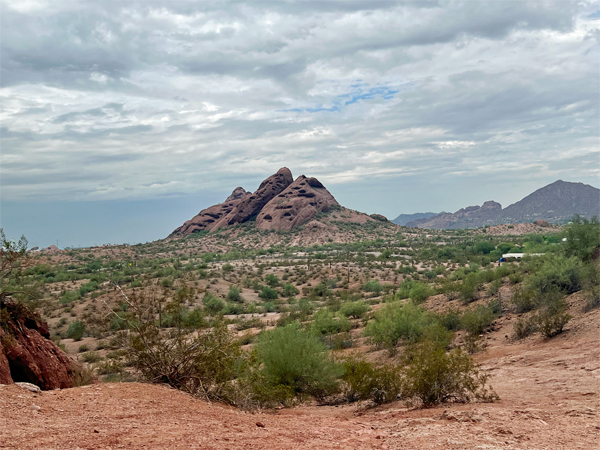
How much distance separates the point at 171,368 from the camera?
1070 centimetres

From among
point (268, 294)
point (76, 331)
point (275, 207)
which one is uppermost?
point (275, 207)

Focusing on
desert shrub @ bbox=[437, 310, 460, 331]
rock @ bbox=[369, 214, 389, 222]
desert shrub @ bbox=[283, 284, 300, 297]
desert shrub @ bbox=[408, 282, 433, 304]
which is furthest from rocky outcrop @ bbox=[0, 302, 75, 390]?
rock @ bbox=[369, 214, 389, 222]

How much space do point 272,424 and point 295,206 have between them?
108m

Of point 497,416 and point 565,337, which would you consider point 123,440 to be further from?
point 565,337

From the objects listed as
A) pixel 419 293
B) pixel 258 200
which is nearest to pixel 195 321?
pixel 419 293

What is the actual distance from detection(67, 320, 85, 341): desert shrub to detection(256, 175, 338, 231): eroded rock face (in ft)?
268

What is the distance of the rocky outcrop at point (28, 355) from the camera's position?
907 cm

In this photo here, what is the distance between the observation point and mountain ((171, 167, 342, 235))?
113 meters

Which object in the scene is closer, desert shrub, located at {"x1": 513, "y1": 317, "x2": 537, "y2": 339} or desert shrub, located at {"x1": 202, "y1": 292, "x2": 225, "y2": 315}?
desert shrub, located at {"x1": 513, "y1": 317, "x2": 537, "y2": 339}

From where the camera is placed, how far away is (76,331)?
1106 inches

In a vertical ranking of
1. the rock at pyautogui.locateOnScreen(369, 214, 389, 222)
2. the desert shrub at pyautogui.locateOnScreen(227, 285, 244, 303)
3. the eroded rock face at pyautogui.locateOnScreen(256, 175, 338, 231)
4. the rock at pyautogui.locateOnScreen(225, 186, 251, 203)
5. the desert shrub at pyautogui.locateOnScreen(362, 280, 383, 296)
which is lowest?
the desert shrub at pyautogui.locateOnScreen(362, 280, 383, 296)

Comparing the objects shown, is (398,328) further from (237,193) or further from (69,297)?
(237,193)

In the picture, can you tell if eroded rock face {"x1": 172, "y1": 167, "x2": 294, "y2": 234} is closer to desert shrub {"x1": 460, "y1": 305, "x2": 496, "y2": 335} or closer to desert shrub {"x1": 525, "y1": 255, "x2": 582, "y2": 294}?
desert shrub {"x1": 525, "y1": 255, "x2": 582, "y2": 294}

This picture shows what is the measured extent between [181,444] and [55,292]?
1755 inches
